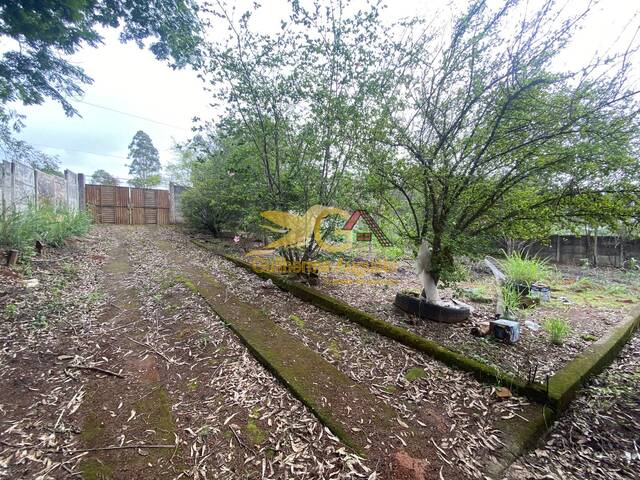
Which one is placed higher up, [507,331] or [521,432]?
[507,331]

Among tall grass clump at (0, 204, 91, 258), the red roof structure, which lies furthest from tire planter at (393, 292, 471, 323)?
tall grass clump at (0, 204, 91, 258)

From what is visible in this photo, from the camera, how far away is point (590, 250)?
6.55 metres

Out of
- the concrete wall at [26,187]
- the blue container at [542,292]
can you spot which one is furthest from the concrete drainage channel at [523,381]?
the concrete wall at [26,187]

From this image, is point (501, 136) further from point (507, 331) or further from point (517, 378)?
point (517, 378)

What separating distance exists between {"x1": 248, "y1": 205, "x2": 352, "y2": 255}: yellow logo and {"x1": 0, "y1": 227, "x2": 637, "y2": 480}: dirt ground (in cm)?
113

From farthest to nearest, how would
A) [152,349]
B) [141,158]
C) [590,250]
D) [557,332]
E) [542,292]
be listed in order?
[141,158] → [590,250] → [542,292] → [557,332] → [152,349]

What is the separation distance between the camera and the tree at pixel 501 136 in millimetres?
1857

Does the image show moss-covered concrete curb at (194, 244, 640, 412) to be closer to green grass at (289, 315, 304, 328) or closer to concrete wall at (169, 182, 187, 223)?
green grass at (289, 315, 304, 328)

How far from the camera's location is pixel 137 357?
79.6 inches

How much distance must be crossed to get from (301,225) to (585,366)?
314 centimetres

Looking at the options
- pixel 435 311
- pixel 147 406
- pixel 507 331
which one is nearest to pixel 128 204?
pixel 147 406

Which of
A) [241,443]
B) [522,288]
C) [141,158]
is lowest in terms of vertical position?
[241,443]

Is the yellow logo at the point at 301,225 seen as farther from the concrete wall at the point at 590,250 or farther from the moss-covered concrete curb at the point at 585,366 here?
the concrete wall at the point at 590,250

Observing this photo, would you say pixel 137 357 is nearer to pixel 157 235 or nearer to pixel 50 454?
pixel 50 454
